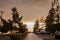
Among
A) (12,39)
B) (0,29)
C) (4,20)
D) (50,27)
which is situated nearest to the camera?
(12,39)

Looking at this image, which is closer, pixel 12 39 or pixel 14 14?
pixel 12 39

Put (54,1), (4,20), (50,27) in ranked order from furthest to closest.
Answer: (4,20)
(50,27)
(54,1)

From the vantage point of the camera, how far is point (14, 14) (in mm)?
95125

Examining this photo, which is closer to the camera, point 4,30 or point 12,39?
point 12,39

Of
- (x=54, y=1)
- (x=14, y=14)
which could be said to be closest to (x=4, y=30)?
(x=14, y=14)

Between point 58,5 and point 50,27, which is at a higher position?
point 58,5

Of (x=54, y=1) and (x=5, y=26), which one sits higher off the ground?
(x=54, y=1)

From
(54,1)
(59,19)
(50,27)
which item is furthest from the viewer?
(50,27)

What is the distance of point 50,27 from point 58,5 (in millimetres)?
14830

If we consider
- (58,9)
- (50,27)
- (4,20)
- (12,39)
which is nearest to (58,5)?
(58,9)

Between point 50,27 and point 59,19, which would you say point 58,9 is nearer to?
point 59,19

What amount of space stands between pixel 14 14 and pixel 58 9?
35305 mm

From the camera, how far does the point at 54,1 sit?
218 ft

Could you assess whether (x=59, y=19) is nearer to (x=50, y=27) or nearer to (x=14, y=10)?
(x=50, y=27)
